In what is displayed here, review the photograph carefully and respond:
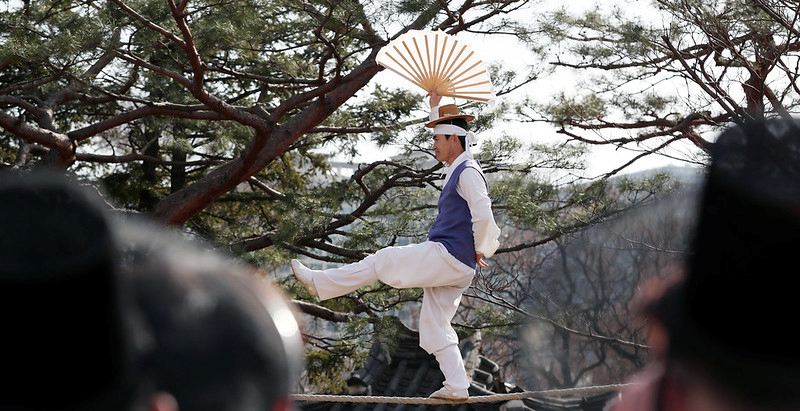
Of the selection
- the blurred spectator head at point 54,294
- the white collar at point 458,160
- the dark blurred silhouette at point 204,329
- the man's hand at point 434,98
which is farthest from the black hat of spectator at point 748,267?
the man's hand at point 434,98

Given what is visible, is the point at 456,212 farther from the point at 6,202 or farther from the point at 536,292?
the point at 6,202

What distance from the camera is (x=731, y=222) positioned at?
2.56ft

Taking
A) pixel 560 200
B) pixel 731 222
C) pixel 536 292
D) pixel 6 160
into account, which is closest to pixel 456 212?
pixel 560 200

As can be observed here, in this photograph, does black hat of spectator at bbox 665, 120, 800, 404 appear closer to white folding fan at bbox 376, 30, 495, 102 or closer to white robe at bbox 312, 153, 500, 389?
white robe at bbox 312, 153, 500, 389

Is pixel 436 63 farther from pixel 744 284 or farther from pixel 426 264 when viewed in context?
pixel 744 284

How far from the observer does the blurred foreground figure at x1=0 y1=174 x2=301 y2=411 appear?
70 cm

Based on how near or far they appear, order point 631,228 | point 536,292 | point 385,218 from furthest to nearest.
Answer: point 385,218
point 536,292
point 631,228

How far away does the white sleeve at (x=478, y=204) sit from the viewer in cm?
566

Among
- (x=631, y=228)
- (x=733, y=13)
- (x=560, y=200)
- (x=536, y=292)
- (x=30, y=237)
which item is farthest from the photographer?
(x=560, y=200)

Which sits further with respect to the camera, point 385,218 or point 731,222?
point 385,218

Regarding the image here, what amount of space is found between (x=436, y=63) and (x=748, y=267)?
5564 mm

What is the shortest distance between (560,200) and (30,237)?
9.14 meters

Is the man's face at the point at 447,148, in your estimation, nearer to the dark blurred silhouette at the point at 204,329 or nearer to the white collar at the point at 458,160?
the white collar at the point at 458,160

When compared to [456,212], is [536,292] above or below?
below
